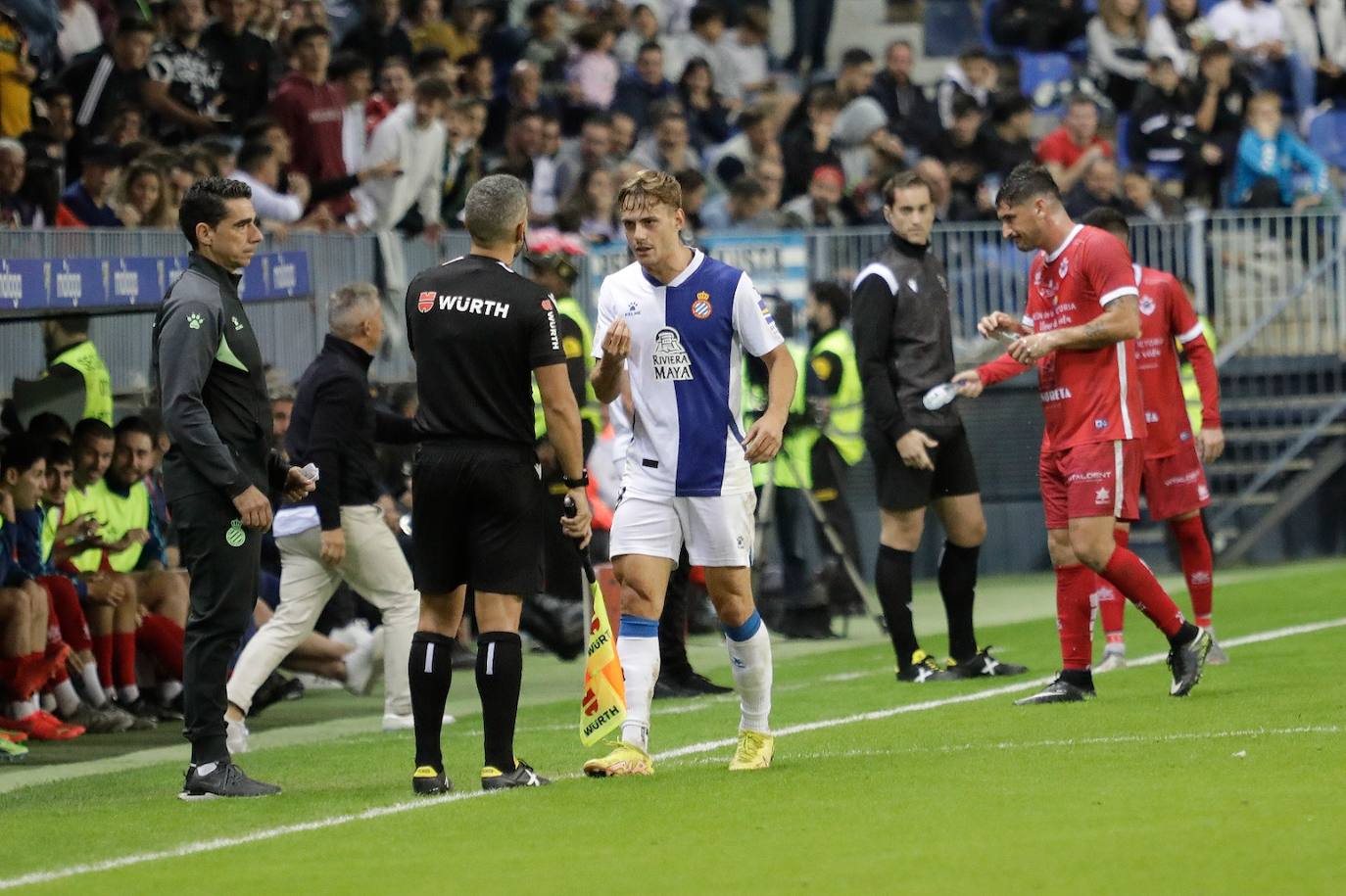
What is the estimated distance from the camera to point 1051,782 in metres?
7.49

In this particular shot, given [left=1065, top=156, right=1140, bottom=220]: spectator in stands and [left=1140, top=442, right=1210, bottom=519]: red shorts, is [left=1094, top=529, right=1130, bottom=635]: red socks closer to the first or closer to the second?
[left=1140, top=442, right=1210, bottom=519]: red shorts

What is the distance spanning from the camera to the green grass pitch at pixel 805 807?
6.09 metres

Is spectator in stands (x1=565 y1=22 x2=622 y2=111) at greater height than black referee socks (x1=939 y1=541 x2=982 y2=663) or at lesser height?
greater

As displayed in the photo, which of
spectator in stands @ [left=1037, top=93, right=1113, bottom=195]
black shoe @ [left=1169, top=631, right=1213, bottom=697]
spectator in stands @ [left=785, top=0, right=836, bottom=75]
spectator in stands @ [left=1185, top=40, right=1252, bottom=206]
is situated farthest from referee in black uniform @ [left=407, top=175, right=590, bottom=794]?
spectator in stands @ [left=785, top=0, right=836, bottom=75]

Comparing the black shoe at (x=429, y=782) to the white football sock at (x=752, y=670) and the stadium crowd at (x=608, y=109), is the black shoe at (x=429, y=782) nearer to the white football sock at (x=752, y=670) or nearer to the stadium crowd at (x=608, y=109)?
the white football sock at (x=752, y=670)

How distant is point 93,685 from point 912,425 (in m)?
4.53

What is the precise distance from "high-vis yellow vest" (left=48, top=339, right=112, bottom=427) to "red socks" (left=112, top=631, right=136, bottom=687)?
3.91 feet

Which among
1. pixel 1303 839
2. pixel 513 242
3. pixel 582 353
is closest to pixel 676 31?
pixel 582 353

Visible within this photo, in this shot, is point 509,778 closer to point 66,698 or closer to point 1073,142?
point 66,698

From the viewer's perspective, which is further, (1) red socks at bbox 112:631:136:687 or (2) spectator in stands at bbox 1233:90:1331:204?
(2) spectator in stands at bbox 1233:90:1331:204

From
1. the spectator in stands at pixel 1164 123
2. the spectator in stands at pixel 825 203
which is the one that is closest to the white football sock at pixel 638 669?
the spectator in stands at pixel 825 203

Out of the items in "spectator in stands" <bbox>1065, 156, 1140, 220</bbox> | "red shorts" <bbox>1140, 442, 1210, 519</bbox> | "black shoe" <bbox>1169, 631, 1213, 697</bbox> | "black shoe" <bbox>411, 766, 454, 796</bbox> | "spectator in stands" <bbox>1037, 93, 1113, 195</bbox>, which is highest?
"spectator in stands" <bbox>1037, 93, 1113, 195</bbox>

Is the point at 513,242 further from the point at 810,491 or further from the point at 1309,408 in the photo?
the point at 1309,408

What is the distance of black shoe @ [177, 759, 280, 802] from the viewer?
26.8 feet
